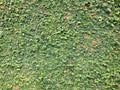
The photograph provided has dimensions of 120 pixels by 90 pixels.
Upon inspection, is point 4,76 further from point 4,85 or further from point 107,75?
point 107,75

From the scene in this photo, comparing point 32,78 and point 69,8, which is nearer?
point 69,8

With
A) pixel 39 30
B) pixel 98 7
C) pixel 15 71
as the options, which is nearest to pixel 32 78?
pixel 15 71

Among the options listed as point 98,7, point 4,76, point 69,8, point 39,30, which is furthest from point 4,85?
point 98,7

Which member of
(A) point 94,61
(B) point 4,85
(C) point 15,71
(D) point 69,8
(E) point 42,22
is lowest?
(B) point 4,85

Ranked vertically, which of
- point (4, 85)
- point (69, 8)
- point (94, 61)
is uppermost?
point (69, 8)

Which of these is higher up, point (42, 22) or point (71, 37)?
point (42, 22)

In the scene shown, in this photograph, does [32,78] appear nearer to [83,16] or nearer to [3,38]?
[3,38]
